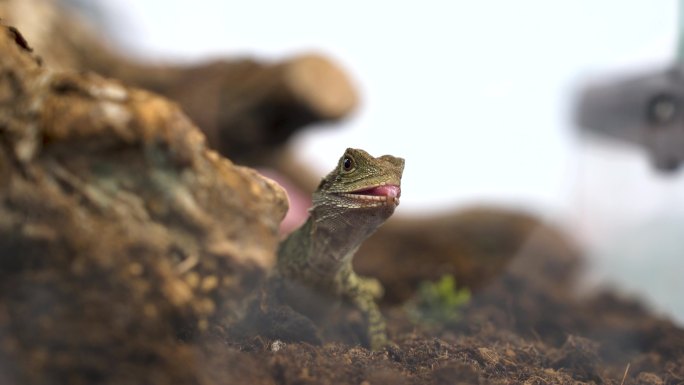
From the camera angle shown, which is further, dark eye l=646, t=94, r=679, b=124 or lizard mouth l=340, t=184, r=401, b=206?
dark eye l=646, t=94, r=679, b=124

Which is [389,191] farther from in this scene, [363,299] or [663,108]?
[663,108]

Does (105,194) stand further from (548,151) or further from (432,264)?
(548,151)

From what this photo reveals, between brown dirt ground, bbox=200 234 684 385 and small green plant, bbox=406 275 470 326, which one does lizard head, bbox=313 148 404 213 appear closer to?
brown dirt ground, bbox=200 234 684 385

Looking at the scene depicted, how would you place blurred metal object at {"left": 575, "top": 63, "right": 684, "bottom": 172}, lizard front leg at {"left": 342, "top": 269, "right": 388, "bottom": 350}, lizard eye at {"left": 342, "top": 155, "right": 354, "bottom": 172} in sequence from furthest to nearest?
1. blurred metal object at {"left": 575, "top": 63, "right": 684, "bottom": 172}
2. lizard front leg at {"left": 342, "top": 269, "right": 388, "bottom": 350}
3. lizard eye at {"left": 342, "top": 155, "right": 354, "bottom": 172}

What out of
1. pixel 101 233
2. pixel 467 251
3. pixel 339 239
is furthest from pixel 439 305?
pixel 467 251

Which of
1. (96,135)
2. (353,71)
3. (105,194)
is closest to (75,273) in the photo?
(105,194)

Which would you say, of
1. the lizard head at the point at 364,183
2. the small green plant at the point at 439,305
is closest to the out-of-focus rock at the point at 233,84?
the small green plant at the point at 439,305

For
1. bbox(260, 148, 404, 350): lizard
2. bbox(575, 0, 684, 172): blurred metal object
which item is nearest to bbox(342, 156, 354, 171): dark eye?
bbox(260, 148, 404, 350): lizard

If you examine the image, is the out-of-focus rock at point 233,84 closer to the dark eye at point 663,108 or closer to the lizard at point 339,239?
the lizard at point 339,239
